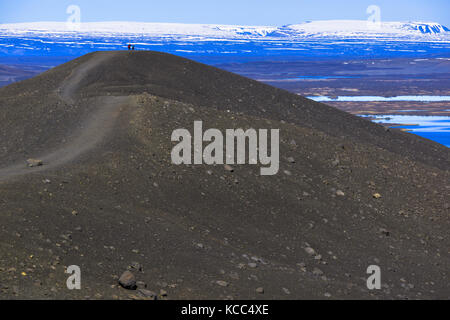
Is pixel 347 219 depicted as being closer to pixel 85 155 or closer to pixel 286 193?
pixel 286 193

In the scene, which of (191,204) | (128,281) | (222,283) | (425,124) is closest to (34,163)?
(191,204)

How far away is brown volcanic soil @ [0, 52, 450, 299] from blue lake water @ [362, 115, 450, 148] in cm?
3644

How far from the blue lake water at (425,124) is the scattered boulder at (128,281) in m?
53.9

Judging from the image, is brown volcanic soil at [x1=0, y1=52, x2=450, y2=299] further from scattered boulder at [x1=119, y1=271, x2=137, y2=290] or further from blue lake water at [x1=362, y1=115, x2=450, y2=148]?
blue lake water at [x1=362, y1=115, x2=450, y2=148]

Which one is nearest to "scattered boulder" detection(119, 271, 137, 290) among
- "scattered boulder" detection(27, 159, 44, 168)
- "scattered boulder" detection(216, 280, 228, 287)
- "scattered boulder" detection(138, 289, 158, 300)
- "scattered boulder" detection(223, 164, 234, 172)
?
"scattered boulder" detection(138, 289, 158, 300)

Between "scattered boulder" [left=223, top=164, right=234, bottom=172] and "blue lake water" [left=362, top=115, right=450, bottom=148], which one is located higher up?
"scattered boulder" [left=223, top=164, right=234, bottom=172]

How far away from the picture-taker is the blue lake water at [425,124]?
70.7m

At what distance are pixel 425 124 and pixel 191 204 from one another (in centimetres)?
6552

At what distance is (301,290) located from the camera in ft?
57.6

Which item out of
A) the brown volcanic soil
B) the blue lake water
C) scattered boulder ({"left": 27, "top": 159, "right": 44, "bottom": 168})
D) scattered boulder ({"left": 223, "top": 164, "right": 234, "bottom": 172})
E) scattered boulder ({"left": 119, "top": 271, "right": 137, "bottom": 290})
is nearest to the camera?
scattered boulder ({"left": 119, "top": 271, "right": 137, "bottom": 290})

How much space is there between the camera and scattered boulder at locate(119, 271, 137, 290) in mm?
15594

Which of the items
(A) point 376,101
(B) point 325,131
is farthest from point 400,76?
(B) point 325,131

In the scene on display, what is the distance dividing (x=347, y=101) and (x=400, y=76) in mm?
67328

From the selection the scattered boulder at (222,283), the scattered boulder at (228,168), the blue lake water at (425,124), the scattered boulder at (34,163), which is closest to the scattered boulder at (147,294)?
the scattered boulder at (222,283)
